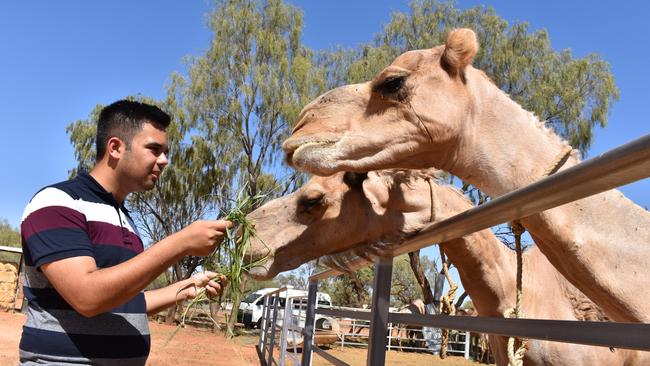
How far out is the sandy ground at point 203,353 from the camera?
12.1m

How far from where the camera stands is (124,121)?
2.13 m

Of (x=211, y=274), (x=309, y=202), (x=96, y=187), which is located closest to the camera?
(x=96, y=187)

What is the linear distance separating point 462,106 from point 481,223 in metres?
1.32

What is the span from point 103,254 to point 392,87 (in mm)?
1525

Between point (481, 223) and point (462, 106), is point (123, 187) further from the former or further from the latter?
point (462, 106)

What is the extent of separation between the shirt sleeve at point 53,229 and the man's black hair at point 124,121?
0.30 meters

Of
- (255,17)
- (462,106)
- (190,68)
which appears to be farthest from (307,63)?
(462,106)

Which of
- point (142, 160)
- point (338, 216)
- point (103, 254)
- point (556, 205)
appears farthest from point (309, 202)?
point (556, 205)

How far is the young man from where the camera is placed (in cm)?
170

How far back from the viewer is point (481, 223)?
61.6 inches

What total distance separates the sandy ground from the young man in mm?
8772

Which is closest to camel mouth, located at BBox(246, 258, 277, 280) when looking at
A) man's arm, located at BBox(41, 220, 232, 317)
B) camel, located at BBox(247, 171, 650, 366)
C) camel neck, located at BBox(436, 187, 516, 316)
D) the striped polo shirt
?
camel, located at BBox(247, 171, 650, 366)

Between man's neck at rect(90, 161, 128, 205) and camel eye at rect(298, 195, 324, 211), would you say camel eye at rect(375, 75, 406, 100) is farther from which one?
man's neck at rect(90, 161, 128, 205)

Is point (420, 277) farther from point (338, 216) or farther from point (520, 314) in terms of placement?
point (520, 314)
